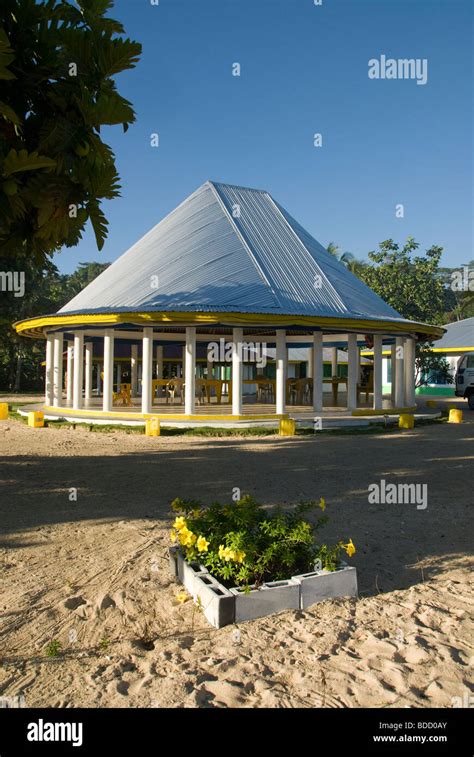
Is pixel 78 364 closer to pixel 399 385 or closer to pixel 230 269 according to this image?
pixel 230 269

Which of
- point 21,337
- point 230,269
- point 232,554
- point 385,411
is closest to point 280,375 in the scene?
point 230,269

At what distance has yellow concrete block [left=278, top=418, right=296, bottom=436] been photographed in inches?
640

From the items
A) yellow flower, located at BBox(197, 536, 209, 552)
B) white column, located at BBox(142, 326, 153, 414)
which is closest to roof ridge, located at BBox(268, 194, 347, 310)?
white column, located at BBox(142, 326, 153, 414)

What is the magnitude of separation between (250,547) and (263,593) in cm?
37

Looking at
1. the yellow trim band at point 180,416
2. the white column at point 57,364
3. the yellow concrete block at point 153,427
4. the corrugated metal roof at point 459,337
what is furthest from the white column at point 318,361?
the corrugated metal roof at point 459,337

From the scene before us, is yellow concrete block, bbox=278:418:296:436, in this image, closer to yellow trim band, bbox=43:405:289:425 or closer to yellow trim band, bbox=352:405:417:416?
yellow trim band, bbox=43:405:289:425

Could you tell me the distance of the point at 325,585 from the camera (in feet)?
15.1

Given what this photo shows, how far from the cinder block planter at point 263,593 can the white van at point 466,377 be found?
2178 cm

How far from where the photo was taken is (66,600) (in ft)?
15.4

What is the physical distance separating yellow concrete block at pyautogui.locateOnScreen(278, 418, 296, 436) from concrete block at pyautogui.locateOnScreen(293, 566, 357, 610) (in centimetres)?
1148

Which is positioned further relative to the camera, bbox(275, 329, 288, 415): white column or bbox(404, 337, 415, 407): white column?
bbox(404, 337, 415, 407): white column

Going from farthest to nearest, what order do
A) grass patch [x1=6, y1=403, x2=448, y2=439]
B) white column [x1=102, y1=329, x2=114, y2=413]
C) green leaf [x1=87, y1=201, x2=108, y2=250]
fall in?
white column [x1=102, y1=329, x2=114, y2=413] < grass patch [x1=6, y1=403, x2=448, y2=439] < green leaf [x1=87, y1=201, x2=108, y2=250]
